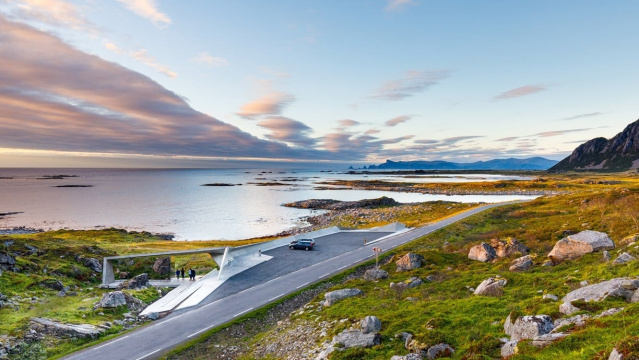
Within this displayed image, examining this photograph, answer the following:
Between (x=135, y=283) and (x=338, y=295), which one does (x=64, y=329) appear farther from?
(x=338, y=295)

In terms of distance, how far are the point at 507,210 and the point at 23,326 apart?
7323 cm

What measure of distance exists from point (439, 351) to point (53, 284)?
121 feet

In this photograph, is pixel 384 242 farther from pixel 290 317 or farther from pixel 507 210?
pixel 507 210

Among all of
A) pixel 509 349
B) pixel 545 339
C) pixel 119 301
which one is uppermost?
pixel 545 339

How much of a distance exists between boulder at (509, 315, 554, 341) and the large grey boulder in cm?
166

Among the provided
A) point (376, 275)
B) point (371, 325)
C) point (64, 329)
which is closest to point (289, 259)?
point (376, 275)

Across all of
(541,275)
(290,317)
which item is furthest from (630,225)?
(290,317)

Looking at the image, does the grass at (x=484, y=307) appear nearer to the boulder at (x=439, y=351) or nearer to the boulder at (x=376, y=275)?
the boulder at (x=439, y=351)

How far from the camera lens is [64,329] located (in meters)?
23.0

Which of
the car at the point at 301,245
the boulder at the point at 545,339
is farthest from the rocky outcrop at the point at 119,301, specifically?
the boulder at the point at 545,339

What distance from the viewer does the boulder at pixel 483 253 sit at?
30.5 m

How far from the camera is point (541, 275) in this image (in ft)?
70.1

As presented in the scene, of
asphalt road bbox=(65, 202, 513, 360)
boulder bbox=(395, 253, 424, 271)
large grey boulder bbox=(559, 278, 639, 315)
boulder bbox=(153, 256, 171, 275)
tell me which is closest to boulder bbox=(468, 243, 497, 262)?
boulder bbox=(395, 253, 424, 271)

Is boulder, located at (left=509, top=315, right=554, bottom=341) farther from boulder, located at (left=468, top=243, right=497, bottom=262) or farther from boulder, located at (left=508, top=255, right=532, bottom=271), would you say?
boulder, located at (left=468, top=243, right=497, bottom=262)
